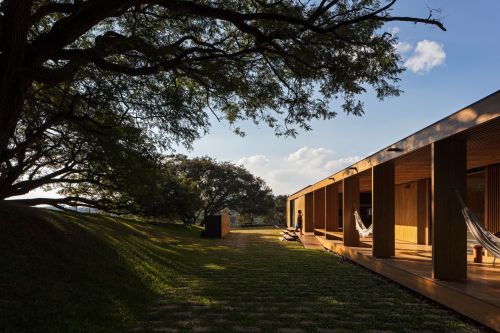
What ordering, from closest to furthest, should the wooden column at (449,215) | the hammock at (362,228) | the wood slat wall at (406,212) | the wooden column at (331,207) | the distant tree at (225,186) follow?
1. the wooden column at (449,215)
2. the hammock at (362,228)
3. the wood slat wall at (406,212)
4. the wooden column at (331,207)
5. the distant tree at (225,186)

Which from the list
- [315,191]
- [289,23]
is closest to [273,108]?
[289,23]

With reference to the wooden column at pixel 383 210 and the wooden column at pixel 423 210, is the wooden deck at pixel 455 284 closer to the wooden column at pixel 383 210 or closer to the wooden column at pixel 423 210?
the wooden column at pixel 383 210

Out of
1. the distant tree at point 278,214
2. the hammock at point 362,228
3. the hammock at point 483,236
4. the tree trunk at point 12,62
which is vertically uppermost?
the tree trunk at point 12,62

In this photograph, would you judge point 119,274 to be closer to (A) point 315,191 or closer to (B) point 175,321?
(B) point 175,321

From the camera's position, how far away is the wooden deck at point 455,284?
4.96m

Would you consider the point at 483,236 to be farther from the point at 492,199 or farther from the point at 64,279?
the point at 64,279

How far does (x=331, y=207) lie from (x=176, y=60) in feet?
37.1

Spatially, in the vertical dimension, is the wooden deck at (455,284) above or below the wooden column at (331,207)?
below

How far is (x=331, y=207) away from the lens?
17578 millimetres

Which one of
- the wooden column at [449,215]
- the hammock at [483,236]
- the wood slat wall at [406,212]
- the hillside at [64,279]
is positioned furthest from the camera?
the wood slat wall at [406,212]

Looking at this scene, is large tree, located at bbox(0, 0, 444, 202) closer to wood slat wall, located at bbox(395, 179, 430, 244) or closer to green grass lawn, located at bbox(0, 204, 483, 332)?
green grass lawn, located at bbox(0, 204, 483, 332)

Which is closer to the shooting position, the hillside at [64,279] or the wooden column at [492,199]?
the hillside at [64,279]

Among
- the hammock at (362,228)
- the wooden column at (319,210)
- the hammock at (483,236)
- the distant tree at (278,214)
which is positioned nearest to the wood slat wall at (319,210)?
the wooden column at (319,210)

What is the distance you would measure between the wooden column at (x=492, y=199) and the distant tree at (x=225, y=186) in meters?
31.7
